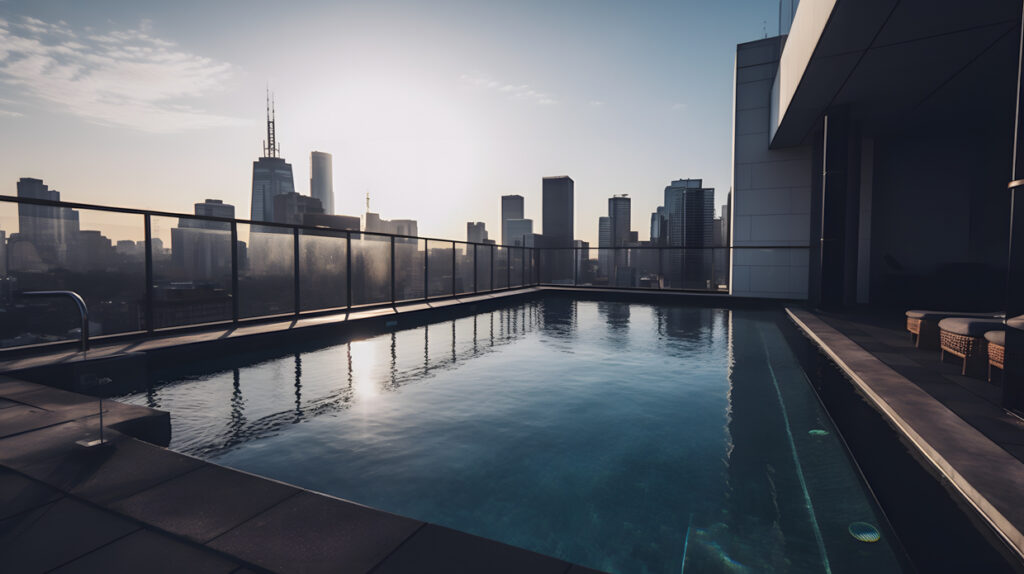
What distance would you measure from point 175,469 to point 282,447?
77 centimetres

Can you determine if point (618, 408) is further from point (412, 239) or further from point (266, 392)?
point (412, 239)

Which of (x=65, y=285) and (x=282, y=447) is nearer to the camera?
(x=282, y=447)

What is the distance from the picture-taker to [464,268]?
908 centimetres

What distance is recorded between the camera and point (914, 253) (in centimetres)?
742

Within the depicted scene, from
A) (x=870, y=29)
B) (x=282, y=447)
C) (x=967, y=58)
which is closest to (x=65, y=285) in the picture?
(x=282, y=447)

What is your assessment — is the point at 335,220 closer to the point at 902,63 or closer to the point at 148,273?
the point at 148,273

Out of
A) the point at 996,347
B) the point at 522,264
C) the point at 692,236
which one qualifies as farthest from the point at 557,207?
the point at 996,347

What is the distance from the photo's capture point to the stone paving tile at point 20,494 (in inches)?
52.0

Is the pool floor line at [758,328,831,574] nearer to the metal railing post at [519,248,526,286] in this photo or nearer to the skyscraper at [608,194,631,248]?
the metal railing post at [519,248,526,286]

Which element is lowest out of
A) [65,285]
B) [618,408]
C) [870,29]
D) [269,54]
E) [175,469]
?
[618,408]

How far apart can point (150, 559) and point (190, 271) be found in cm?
422

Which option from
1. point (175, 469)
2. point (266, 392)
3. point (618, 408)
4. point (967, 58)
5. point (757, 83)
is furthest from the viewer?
point (757, 83)

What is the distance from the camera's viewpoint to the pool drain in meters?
1.51

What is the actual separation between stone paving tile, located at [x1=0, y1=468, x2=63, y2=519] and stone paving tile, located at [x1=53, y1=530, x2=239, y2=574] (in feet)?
1.52
